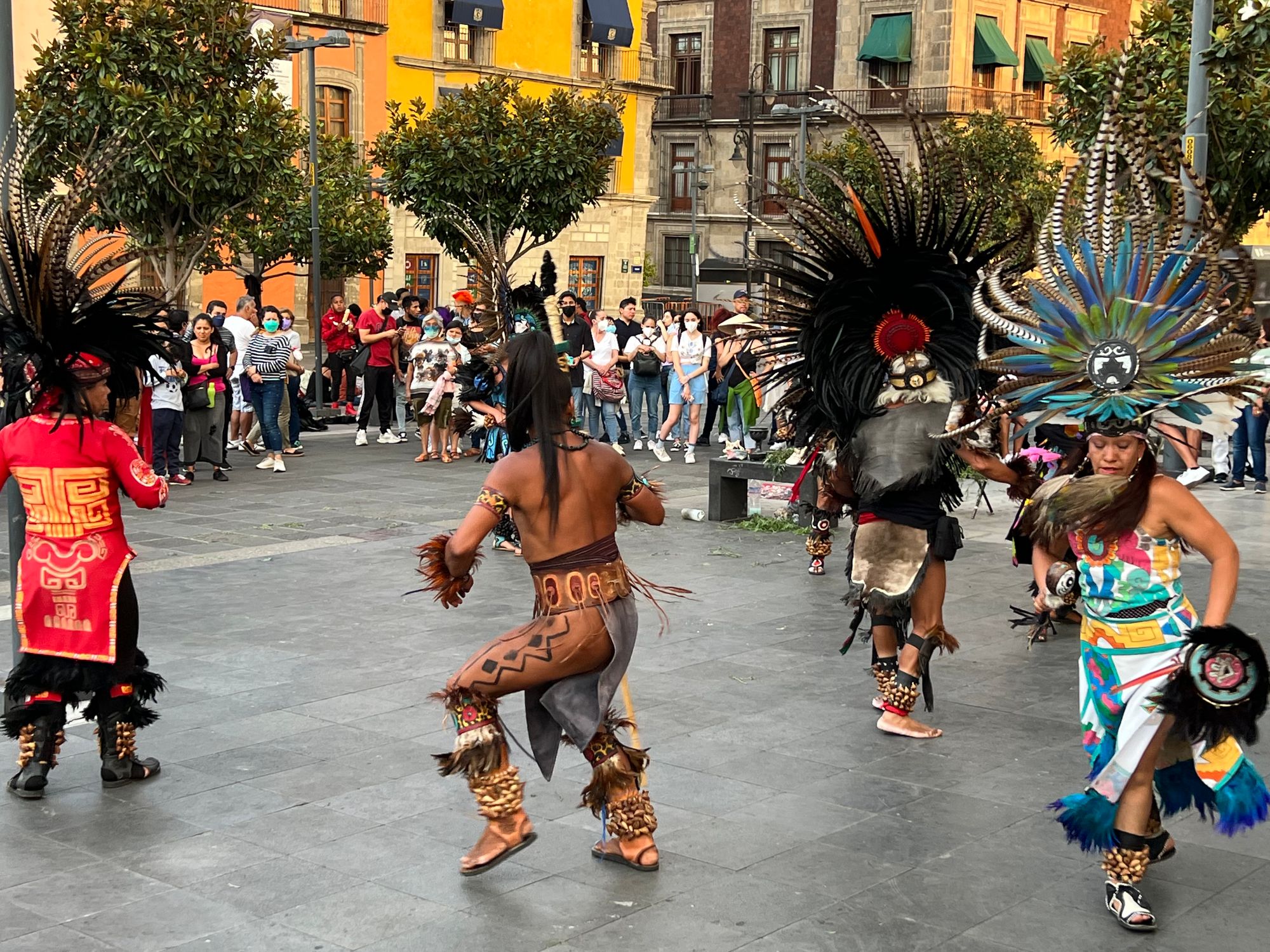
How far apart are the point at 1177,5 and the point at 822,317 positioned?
9577 mm

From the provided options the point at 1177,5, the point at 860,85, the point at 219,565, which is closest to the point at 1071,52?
the point at 1177,5

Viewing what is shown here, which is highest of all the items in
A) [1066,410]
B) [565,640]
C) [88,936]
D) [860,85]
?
[860,85]

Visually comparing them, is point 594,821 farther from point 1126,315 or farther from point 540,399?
point 1126,315

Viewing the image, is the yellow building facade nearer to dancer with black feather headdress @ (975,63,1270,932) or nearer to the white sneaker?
the white sneaker

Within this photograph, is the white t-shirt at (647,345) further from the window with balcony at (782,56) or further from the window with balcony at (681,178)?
the window with balcony at (782,56)

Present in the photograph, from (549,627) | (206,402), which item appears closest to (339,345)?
(206,402)

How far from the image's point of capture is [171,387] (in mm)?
14492

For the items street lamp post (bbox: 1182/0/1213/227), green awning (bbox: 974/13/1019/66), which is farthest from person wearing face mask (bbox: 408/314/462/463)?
green awning (bbox: 974/13/1019/66)

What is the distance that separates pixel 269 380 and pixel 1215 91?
31.1ft

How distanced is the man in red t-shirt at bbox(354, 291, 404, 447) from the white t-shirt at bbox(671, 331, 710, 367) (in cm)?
337

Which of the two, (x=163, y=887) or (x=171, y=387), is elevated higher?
(x=171, y=387)

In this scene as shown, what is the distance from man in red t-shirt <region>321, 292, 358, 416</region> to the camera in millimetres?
23375

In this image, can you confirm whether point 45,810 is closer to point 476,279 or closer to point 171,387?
point 476,279

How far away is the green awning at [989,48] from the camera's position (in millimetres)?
52312
